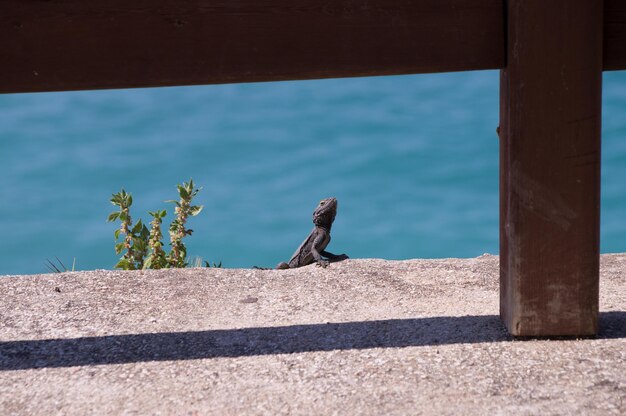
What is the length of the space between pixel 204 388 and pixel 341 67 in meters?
1.91

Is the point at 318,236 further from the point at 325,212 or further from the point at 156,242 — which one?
the point at 156,242

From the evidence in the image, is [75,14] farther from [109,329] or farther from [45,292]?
[45,292]

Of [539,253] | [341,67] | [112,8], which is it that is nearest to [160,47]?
[112,8]

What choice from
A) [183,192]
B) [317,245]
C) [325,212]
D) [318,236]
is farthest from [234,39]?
[325,212]

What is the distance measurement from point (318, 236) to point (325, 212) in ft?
1.23

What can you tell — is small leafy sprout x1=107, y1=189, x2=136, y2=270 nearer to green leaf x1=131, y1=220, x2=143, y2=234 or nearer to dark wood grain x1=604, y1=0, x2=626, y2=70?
green leaf x1=131, y1=220, x2=143, y2=234

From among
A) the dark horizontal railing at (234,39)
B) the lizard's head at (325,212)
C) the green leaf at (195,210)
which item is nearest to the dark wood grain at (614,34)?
the dark horizontal railing at (234,39)

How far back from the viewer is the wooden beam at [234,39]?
396cm

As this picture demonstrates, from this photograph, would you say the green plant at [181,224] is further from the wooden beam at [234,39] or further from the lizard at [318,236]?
the wooden beam at [234,39]

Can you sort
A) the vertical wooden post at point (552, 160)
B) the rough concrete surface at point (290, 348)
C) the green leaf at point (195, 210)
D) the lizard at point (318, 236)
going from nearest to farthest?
the rough concrete surface at point (290, 348)
the vertical wooden post at point (552, 160)
the green leaf at point (195, 210)
the lizard at point (318, 236)

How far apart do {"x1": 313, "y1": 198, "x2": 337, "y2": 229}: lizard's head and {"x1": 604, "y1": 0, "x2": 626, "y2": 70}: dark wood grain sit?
175 inches

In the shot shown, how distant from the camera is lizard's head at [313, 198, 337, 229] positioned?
27.0 feet

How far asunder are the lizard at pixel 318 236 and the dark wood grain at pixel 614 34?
4272mm

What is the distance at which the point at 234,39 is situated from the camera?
3.97 meters
